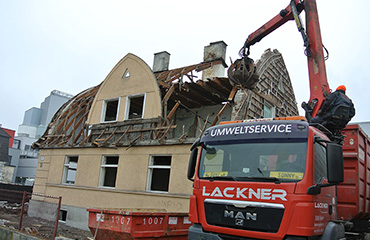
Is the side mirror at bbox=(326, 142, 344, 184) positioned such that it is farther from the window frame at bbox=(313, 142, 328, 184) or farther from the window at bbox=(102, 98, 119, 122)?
the window at bbox=(102, 98, 119, 122)

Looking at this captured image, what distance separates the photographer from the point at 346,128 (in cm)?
700

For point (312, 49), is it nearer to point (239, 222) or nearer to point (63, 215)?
point (239, 222)

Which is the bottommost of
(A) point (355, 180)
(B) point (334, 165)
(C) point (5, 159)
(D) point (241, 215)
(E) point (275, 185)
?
(D) point (241, 215)

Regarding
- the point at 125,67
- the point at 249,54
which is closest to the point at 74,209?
the point at 125,67

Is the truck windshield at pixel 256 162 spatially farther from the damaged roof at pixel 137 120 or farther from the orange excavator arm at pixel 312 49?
the damaged roof at pixel 137 120

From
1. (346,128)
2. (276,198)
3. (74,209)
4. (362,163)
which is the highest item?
(346,128)

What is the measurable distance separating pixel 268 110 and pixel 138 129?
19.9 feet

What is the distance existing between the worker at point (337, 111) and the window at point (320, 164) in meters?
1.47

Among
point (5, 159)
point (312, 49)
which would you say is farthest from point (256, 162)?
point (5, 159)

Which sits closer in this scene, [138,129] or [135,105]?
[138,129]

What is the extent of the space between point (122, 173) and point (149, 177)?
1.48m

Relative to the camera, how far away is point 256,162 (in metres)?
5.33

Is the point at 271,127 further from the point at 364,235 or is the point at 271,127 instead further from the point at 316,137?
the point at 364,235

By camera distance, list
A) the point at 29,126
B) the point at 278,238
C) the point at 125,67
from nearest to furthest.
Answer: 1. the point at 278,238
2. the point at 125,67
3. the point at 29,126
